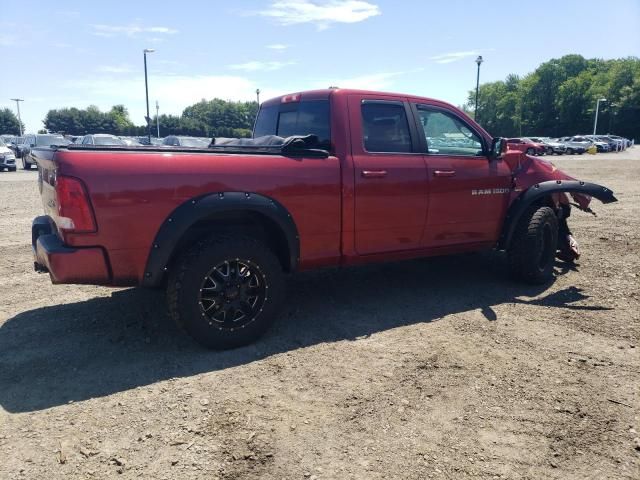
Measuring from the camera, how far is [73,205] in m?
3.12

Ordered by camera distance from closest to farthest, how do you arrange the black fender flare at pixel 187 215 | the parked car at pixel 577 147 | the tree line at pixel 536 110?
the black fender flare at pixel 187 215 → the parked car at pixel 577 147 → the tree line at pixel 536 110

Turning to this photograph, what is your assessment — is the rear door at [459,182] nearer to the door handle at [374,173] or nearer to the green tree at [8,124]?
the door handle at [374,173]

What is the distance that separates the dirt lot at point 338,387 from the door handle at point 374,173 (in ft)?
4.21

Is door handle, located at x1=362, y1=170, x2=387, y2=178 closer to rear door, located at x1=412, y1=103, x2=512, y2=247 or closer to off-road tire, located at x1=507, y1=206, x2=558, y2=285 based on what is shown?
rear door, located at x1=412, y1=103, x2=512, y2=247

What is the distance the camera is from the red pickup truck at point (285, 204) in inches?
128

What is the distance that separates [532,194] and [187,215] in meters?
3.64

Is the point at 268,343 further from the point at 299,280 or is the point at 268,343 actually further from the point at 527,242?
the point at 527,242

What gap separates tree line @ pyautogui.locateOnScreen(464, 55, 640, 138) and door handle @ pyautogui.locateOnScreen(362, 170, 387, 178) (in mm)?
65815

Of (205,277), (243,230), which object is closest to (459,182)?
(243,230)

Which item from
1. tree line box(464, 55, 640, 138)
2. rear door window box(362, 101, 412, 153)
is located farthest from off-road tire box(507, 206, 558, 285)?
tree line box(464, 55, 640, 138)

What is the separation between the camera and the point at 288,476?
7.77 ft

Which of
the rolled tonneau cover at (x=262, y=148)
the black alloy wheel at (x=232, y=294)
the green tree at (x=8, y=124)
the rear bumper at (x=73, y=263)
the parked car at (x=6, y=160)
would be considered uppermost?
the green tree at (x=8, y=124)

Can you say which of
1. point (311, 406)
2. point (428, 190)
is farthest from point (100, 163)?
point (428, 190)

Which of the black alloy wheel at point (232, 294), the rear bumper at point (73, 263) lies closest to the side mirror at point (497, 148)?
the black alloy wheel at point (232, 294)
